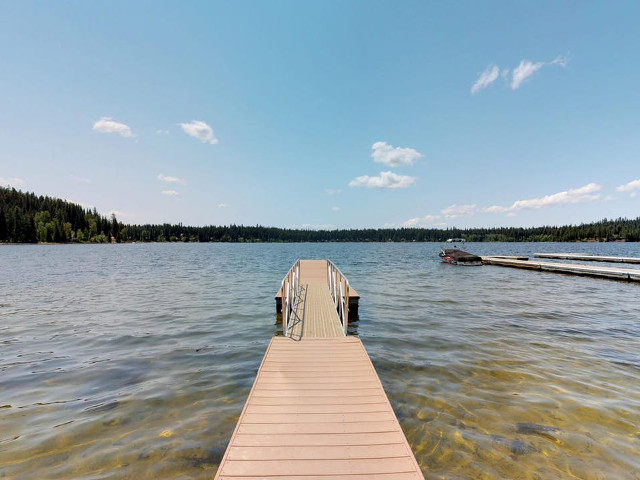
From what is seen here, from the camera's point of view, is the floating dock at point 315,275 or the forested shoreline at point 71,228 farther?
the forested shoreline at point 71,228

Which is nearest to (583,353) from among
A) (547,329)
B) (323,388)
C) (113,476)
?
(547,329)

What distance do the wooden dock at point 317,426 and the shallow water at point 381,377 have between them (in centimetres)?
89

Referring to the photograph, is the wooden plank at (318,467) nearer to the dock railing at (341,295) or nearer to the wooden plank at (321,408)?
the wooden plank at (321,408)

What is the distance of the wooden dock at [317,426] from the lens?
354 cm

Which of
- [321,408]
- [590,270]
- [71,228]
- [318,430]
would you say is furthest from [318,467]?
[71,228]

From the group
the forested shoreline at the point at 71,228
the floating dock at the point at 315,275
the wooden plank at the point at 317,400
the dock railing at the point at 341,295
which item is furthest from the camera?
the forested shoreline at the point at 71,228

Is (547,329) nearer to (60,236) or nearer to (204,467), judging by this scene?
(204,467)

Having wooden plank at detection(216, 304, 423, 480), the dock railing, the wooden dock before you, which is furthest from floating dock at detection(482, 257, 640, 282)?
wooden plank at detection(216, 304, 423, 480)

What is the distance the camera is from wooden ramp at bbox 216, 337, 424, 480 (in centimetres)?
353

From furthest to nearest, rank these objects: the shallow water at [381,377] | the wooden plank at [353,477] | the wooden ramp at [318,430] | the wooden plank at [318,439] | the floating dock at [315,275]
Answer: the floating dock at [315,275]
the shallow water at [381,377]
the wooden plank at [318,439]
the wooden ramp at [318,430]
the wooden plank at [353,477]

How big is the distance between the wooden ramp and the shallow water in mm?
907

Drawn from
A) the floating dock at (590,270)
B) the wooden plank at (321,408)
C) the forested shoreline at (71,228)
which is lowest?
the floating dock at (590,270)

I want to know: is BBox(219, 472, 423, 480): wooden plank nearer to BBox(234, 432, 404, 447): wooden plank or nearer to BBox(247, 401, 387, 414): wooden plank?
BBox(234, 432, 404, 447): wooden plank

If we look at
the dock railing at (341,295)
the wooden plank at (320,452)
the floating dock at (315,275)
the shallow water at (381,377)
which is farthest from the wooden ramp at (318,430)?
the floating dock at (315,275)
